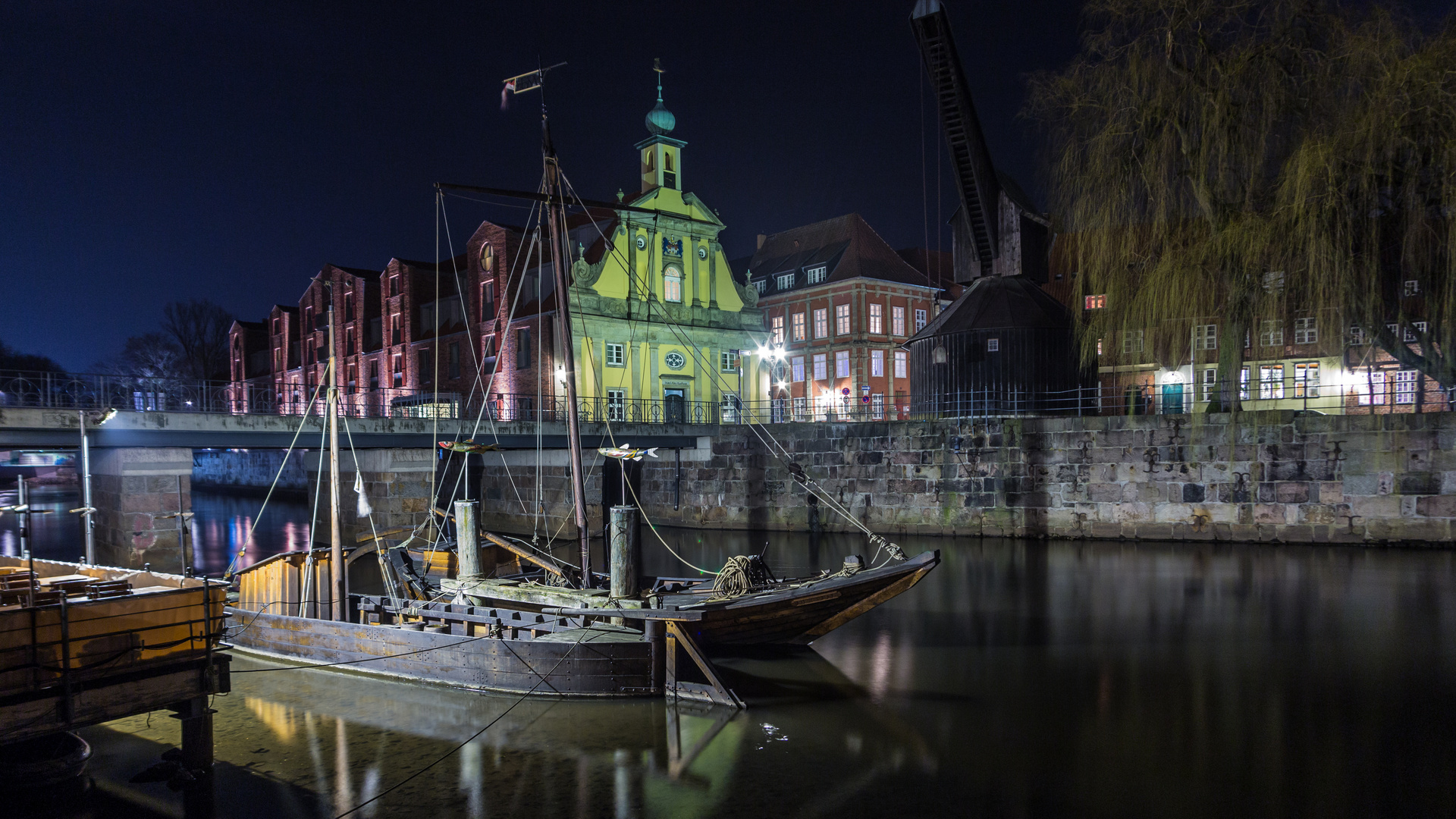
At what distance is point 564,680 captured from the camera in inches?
490

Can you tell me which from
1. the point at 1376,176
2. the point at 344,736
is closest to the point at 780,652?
the point at 344,736

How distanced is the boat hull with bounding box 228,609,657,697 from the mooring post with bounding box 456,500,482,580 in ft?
7.19

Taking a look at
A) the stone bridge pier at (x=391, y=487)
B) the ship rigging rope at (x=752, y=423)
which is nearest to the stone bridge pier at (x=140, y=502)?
the stone bridge pier at (x=391, y=487)

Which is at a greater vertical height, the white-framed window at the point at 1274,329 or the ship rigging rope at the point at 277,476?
the white-framed window at the point at 1274,329

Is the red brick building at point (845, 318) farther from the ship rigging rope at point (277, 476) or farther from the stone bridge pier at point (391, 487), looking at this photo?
the ship rigging rope at point (277, 476)

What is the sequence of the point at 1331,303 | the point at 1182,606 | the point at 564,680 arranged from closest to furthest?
the point at 564,680 → the point at 1182,606 → the point at 1331,303

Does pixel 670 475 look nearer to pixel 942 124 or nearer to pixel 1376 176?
pixel 942 124

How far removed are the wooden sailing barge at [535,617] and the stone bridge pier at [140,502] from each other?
8220 mm

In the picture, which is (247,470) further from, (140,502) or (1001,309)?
(1001,309)

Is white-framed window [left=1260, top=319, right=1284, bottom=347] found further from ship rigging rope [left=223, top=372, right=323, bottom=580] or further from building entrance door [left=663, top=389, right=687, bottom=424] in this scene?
building entrance door [left=663, top=389, right=687, bottom=424]

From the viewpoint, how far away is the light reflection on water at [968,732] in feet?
30.5

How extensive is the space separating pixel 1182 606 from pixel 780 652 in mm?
9152

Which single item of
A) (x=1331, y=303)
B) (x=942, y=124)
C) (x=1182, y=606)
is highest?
(x=942, y=124)

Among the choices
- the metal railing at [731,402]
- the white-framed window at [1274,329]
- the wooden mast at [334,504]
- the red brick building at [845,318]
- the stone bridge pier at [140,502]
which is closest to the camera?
the wooden mast at [334,504]
